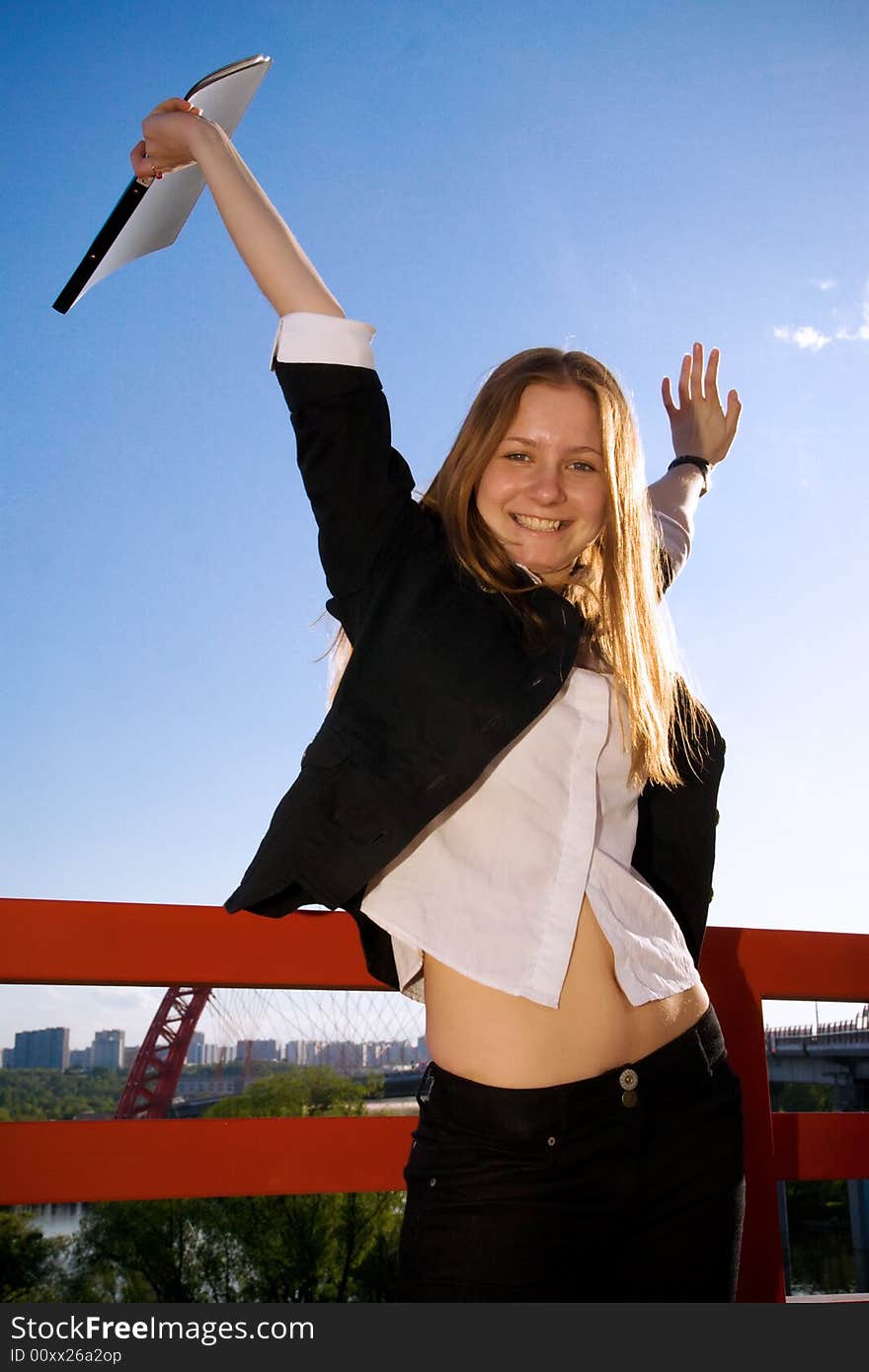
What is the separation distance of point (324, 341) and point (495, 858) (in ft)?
2.12

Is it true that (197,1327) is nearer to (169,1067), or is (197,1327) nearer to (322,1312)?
(322,1312)

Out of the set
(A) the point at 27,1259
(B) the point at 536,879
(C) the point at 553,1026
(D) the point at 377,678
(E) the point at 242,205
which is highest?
(E) the point at 242,205

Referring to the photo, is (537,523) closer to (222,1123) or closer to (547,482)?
(547,482)

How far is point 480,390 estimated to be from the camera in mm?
1462

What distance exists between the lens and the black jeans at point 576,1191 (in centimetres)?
105

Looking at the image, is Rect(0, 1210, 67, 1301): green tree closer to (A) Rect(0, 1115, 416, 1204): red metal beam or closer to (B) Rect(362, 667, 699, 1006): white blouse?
(A) Rect(0, 1115, 416, 1204): red metal beam

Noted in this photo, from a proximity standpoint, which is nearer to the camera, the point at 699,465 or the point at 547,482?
the point at 547,482

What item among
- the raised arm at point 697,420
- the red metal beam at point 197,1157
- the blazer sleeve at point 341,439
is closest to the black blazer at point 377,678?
the blazer sleeve at point 341,439

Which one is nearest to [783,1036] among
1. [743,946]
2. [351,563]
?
[743,946]

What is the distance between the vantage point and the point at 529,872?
117 cm

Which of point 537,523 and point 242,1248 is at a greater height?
point 537,523

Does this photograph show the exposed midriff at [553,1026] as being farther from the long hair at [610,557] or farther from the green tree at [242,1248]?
the green tree at [242,1248]

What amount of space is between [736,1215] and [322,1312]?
0.51 meters

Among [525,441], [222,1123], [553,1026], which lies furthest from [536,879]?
[222,1123]
